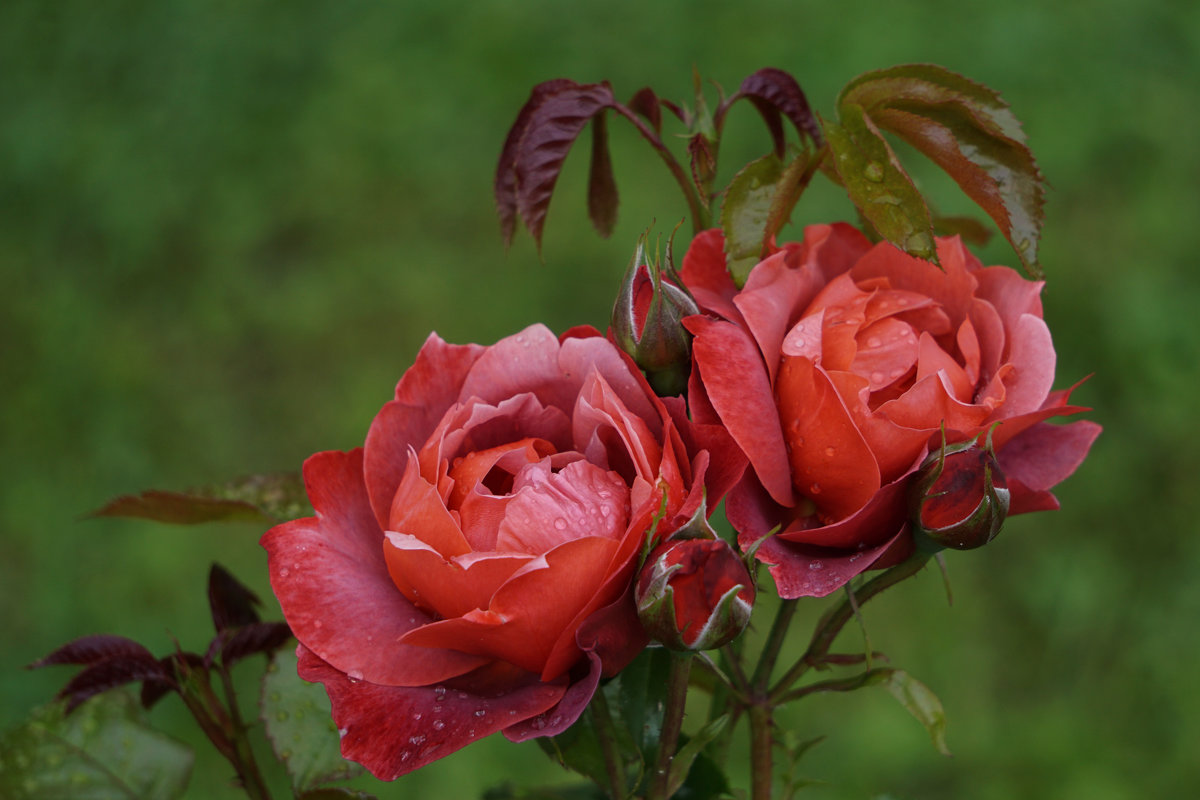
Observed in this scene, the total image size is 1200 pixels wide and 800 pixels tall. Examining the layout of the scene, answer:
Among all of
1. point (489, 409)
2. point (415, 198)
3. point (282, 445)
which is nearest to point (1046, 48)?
point (415, 198)

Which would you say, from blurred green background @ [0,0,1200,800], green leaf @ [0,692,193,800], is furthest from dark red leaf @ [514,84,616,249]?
blurred green background @ [0,0,1200,800]

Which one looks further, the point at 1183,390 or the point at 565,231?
the point at 565,231

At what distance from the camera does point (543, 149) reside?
1.98 feet

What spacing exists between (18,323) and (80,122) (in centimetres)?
55

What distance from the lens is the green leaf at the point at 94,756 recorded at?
2.07 ft

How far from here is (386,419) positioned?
53 cm

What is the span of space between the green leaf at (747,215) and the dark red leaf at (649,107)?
0.32 feet

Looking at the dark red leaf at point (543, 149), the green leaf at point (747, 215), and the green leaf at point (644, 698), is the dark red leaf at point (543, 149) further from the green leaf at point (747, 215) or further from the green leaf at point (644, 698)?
the green leaf at point (644, 698)

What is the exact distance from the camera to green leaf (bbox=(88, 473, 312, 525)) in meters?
0.64

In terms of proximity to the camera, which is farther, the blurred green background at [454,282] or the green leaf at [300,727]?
the blurred green background at [454,282]

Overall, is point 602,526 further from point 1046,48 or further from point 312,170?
point 1046,48

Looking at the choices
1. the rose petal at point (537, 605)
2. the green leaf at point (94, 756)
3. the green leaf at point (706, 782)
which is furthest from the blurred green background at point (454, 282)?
the rose petal at point (537, 605)

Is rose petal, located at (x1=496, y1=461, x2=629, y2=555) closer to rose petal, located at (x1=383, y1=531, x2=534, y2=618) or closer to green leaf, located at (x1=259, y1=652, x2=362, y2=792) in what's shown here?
rose petal, located at (x1=383, y1=531, x2=534, y2=618)

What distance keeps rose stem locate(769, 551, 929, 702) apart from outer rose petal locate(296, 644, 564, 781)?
13 centimetres
